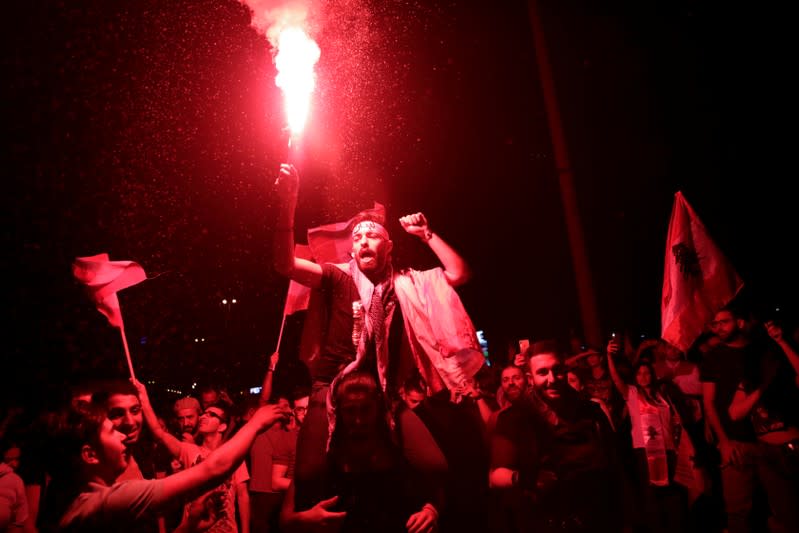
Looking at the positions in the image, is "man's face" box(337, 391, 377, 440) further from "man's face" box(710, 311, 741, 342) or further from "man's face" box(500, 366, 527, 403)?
"man's face" box(710, 311, 741, 342)

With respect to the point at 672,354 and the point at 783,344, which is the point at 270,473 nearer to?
the point at 672,354

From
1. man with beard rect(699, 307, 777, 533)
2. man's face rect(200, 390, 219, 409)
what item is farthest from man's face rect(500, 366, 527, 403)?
man's face rect(200, 390, 219, 409)

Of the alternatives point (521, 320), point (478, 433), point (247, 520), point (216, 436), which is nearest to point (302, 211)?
point (216, 436)

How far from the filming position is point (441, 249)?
5.04m

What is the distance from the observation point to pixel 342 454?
169 inches

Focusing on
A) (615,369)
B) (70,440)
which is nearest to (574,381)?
(615,369)

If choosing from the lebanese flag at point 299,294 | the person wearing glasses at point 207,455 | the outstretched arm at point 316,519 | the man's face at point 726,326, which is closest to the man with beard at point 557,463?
the outstretched arm at point 316,519

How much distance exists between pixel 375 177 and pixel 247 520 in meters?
4.31

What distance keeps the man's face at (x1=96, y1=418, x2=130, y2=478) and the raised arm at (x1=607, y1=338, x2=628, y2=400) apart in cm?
507

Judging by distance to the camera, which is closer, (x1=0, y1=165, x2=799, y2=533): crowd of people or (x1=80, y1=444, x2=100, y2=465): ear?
(x1=80, y1=444, x2=100, y2=465): ear

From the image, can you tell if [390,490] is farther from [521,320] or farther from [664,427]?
[521,320]

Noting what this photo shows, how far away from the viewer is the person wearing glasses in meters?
6.15

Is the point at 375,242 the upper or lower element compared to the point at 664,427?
upper

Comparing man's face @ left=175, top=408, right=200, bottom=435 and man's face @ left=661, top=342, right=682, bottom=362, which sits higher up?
man's face @ left=175, top=408, right=200, bottom=435
